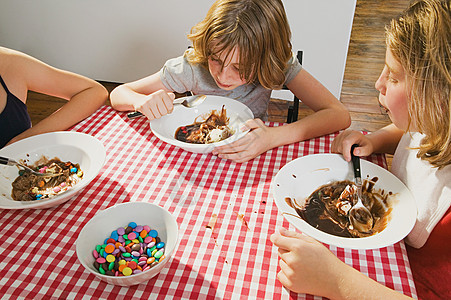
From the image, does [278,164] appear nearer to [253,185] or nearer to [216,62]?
[253,185]

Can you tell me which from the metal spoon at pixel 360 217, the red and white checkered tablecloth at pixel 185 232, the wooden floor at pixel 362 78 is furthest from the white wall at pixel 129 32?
the metal spoon at pixel 360 217

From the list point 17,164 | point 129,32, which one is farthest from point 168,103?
point 129,32

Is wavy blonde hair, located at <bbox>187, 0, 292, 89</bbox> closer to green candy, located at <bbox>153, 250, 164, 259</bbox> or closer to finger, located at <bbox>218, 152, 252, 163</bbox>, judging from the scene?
finger, located at <bbox>218, 152, 252, 163</bbox>

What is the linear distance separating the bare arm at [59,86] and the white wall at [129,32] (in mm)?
1342

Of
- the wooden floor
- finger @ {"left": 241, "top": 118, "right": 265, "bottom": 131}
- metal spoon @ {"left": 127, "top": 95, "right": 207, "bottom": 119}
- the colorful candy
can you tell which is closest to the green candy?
the colorful candy

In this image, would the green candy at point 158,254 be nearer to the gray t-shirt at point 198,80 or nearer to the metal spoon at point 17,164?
the metal spoon at point 17,164

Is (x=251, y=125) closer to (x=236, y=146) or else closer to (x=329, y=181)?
(x=236, y=146)

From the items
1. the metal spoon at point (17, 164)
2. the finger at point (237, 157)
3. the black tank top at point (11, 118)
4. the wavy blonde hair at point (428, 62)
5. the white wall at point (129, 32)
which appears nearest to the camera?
the wavy blonde hair at point (428, 62)

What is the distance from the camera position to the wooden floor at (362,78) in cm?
265

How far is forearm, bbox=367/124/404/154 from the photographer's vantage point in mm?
1127

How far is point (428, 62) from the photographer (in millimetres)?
749

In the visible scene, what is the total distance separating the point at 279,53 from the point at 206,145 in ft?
1.42

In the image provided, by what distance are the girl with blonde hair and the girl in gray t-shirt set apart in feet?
1.07

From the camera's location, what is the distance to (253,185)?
40.6 inches
